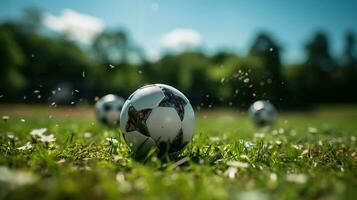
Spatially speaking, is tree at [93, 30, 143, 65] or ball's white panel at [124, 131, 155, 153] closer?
ball's white panel at [124, 131, 155, 153]

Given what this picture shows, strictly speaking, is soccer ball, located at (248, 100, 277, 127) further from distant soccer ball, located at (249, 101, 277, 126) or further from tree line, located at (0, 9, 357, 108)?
tree line, located at (0, 9, 357, 108)

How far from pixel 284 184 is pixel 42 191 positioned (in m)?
1.84

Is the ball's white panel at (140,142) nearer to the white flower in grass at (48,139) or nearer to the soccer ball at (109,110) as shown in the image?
the white flower in grass at (48,139)

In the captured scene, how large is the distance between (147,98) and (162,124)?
0.39m

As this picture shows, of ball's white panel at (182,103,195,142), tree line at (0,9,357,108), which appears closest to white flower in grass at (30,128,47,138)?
ball's white panel at (182,103,195,142)

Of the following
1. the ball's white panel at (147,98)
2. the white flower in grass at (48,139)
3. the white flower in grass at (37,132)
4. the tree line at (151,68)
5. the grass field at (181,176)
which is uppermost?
the tree line at (151,68)

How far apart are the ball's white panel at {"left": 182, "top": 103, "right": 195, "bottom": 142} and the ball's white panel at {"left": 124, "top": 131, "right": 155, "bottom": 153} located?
17.3 inches

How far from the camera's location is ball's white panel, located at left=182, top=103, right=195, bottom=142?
4.10 meters

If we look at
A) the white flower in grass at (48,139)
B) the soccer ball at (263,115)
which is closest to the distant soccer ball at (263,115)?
the soccer ball at (263,115)

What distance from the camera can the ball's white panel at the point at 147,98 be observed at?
4016 millimetres

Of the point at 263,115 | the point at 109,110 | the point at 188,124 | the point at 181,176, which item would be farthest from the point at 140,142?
the point at 263,115

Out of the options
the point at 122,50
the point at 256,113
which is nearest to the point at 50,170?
the point at 256,113

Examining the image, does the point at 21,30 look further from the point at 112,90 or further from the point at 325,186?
the point at 325,186

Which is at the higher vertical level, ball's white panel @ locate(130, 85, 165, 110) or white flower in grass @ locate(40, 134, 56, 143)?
ball's white panel @ locate(130, 85, 165, 110)
